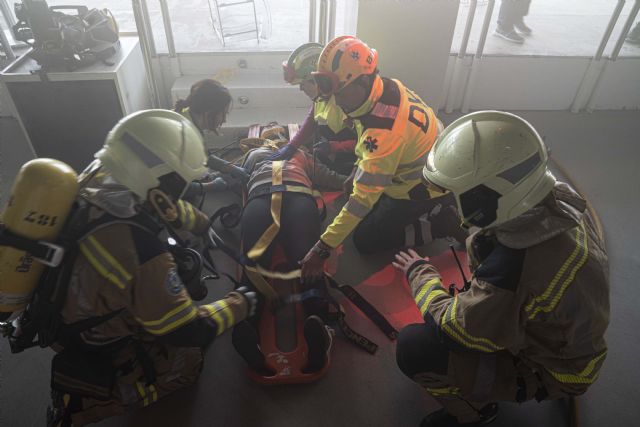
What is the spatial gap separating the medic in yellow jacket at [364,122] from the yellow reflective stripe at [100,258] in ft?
3.47

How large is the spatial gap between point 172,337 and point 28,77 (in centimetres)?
280

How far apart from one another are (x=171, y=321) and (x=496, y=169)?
4.28 feet

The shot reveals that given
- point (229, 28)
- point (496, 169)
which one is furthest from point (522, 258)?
point (229, 28)

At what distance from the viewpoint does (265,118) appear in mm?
4172

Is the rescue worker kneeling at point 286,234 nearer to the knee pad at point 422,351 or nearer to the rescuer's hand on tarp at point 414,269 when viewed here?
the knee pad at point 422,351

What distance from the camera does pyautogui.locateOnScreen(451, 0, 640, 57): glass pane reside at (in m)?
4.86

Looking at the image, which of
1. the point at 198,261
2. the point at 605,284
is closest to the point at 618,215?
the point at 605,284

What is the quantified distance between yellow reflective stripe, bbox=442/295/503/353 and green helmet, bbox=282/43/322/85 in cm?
211

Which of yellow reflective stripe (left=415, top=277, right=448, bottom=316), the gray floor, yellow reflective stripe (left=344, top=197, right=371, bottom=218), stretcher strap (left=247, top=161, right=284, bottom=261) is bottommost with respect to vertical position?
the gray floor

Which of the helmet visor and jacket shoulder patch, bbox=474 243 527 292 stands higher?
the helmet visor

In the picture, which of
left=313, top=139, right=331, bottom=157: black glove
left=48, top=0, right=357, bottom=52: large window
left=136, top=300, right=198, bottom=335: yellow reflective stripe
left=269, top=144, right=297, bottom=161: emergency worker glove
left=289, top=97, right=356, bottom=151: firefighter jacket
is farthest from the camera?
left=48, top=0, right=357, bottom=52: large window

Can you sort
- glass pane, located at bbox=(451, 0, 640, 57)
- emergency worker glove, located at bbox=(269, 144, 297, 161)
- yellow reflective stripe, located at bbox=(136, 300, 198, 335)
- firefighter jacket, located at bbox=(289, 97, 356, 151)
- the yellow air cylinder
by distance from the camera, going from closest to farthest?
the yellow air cylinder, yellow reflective stripe, located at bbox=(136, 300, 198, 335), emergency worker glove, located at bbox=(269, 144, 297, 161), firefighter jacket, located at bbox=(289, 97, 356, 151), glass pane, located at bbox=(451, 0, 640, 57)

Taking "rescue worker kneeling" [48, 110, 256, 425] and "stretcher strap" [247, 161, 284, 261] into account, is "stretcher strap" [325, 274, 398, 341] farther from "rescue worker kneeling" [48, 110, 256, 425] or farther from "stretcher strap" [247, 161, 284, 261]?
"rescue worker kneeling" [48, 110, 256, 425]

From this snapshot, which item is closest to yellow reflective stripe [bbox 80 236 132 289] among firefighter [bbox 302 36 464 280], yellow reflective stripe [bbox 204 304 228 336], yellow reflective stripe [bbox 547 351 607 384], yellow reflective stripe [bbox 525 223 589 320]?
yellow reflective stripe [bbox 204 304 228 336]
